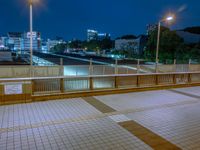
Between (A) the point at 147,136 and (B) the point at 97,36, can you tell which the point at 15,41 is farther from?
(A) the point at 147,136

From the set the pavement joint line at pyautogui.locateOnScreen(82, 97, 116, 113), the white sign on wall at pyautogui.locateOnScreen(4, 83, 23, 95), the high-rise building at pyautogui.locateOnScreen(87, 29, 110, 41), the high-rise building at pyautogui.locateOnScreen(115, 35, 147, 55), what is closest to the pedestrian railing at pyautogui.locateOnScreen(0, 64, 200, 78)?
the white sign on wall at pyautogui.locateOnScreen(4, 83, 23, 95)

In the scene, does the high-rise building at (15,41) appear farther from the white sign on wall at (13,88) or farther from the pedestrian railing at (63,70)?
the white sign on wall at (13,88)

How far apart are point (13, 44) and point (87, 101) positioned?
15869 cm

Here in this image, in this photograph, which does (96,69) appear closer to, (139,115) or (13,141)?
(139,115)

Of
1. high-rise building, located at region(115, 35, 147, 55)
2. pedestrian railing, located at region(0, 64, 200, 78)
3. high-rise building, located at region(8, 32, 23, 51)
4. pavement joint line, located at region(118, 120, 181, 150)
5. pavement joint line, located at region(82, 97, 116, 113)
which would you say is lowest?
pavement joint line, located at region(118, 120, 181, 150)

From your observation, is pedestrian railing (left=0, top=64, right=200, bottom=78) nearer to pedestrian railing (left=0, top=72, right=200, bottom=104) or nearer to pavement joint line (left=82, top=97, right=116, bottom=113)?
pedestrian railing (left=0, top=72, right=200, bottom=104)

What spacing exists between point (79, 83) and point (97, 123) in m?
2.99

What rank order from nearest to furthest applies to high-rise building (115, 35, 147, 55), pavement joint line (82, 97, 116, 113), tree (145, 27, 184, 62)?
pavement joint line (82, 97, 116, 113) → tree (145, 27, 184, 62) → high-rise building (115, 35, 147, 55)

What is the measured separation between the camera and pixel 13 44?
149500 millimetres

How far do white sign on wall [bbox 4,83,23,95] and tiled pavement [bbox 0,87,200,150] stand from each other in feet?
1.62

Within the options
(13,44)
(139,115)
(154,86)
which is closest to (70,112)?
(139,115)

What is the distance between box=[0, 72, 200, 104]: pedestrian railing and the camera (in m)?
6.49

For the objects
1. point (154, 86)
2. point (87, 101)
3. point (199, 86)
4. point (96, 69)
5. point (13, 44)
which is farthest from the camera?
point (13, 44)

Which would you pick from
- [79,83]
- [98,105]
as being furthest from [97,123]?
[79,83]
